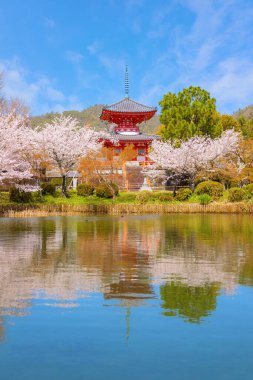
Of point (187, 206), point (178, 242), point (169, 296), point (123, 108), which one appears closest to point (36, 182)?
point (187, 206)

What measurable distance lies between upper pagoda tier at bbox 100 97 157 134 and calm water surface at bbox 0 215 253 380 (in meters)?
46.5

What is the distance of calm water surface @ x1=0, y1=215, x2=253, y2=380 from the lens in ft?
17.0

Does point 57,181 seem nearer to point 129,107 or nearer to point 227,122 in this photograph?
point 129,107

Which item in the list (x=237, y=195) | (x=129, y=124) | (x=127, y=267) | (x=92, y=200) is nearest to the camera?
(x=127, y=267)

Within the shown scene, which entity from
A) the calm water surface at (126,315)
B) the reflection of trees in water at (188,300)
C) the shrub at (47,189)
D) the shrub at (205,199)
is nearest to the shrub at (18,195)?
the shrub at (47,189)

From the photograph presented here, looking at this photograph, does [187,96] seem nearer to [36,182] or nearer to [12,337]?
[36,182]

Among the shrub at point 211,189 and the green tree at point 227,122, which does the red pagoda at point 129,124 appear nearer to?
the green tree at point 227,122

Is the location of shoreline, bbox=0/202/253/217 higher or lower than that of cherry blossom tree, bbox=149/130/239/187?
lower

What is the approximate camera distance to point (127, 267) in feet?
36.8

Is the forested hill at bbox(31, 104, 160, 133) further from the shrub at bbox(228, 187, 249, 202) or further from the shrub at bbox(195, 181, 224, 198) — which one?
the shrub at bbox(228, 187, 249, 202)

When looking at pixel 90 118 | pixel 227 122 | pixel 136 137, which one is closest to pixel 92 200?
pixel 136 137

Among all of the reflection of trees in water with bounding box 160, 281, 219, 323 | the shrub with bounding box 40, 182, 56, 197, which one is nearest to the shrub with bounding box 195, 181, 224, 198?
the shrub with bounding box 40, 182, 56, 197

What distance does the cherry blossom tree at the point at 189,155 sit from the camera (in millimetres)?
42312

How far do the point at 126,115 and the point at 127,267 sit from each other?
49.1 m
